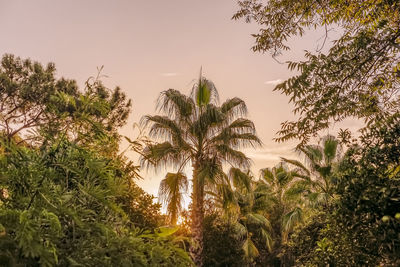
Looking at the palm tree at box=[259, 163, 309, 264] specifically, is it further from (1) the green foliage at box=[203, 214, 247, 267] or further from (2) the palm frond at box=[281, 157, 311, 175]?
(1) the green foliage at box=[203, 214, 247, 267]

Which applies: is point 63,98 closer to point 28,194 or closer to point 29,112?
point 28,194

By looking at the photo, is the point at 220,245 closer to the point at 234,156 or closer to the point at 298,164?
the point at 298,164

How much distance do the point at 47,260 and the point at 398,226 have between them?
3.21 meters

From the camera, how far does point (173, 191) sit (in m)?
11.8

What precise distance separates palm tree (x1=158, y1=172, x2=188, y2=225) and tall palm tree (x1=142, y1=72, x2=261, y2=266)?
15.2 inches

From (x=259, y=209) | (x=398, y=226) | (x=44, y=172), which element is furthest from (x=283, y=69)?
(x=259, y=209)

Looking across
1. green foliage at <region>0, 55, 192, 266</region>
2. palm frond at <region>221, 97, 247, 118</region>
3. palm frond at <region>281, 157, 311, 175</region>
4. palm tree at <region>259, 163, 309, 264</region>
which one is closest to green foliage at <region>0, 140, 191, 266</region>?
green foliage at <region>0, 55, 192, 266</region>

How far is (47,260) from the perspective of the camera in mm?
945

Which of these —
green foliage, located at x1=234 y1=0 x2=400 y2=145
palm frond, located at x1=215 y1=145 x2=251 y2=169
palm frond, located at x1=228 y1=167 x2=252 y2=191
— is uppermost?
palm frond, located at x1=215 y1=145 x2=251 y2=169

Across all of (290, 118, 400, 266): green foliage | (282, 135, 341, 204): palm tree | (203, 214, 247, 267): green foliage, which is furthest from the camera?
(203, 214, 247, 267): green foliage

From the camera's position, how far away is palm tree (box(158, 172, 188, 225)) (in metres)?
11.7

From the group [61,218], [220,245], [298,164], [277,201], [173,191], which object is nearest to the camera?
[61,218]

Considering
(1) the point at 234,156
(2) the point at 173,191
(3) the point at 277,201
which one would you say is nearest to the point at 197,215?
(2) the point at 173,191

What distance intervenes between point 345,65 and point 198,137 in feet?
27.8
